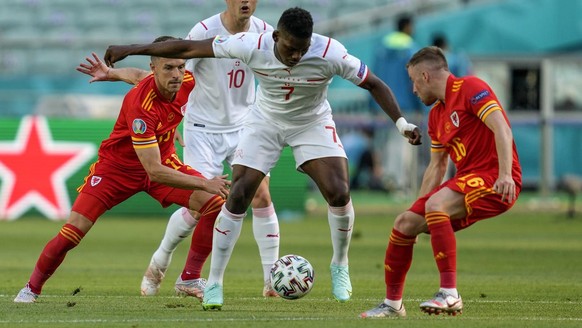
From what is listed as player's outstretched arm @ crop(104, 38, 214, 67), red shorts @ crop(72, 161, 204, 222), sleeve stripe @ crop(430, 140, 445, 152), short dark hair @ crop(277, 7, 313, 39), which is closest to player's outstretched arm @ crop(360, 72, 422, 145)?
sleeve stripe @ crop(430, 140, 445, 152)

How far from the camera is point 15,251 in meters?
13.7

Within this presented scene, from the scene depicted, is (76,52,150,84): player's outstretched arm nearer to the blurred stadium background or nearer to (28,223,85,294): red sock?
(28,223,85,294): red sock

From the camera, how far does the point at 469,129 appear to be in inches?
307

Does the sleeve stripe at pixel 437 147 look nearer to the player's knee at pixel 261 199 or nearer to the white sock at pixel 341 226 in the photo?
the white sock at pixel 341 226

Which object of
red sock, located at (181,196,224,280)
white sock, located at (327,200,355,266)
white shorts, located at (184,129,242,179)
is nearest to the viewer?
white sock, located at (327,200,355,266)

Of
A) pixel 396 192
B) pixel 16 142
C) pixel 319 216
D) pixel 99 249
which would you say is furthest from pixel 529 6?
pixel 99 249

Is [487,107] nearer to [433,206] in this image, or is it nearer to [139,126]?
[433,206]

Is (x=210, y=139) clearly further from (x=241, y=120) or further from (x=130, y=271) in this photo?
(x=130, y=271)

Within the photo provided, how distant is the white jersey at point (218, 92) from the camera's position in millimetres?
9859

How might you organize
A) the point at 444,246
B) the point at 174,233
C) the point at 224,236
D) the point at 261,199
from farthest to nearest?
the point at 174,233
the point at 261,199
the point at 224,236
the point at 444,246

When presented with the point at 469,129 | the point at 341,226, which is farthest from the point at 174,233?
the point at 469,129

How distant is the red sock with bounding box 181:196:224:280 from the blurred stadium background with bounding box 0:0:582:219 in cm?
923

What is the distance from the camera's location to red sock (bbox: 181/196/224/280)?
8.98 m

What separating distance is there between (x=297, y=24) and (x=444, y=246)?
1.69 m
